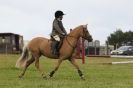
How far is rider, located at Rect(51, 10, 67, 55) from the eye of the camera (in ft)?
55.6

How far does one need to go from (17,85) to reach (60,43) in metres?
3.48

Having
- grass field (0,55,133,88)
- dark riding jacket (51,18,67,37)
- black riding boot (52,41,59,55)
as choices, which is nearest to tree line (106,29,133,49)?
grass field (0,55,133,88)

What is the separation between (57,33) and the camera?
55.6 ft

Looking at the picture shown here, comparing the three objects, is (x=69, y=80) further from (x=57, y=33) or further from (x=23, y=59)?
(x=23, y=59)

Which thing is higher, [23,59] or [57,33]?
[57,33]

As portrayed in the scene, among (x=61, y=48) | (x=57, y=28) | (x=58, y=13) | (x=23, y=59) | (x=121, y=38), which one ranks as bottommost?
(x=23, y=59)

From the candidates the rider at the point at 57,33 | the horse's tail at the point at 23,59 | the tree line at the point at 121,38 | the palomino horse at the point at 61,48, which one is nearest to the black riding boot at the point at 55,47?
the rider at the point at 57,33

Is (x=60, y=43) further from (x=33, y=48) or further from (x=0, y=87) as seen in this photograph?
(x=0, y=87)

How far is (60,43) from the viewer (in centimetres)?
1714

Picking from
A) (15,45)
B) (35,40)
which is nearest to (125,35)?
(15,45)

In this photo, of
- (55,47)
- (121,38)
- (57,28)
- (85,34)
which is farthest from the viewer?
(121,38)

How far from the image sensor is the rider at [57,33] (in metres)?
16.9

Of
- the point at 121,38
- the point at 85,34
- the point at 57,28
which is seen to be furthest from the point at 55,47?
the point at 121,38

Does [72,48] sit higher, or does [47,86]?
[72,48]
